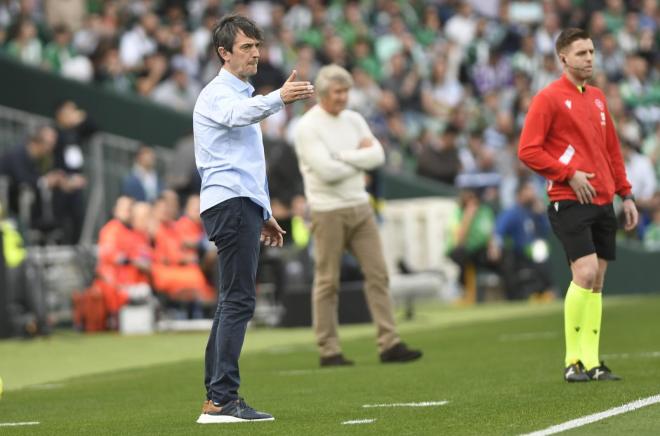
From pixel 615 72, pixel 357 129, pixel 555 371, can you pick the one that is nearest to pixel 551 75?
pixel 615 72

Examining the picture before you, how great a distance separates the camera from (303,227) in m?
20.8

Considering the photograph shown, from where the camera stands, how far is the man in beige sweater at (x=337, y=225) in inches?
496

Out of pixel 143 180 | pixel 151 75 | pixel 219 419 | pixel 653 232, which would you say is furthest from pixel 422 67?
pixel 219 419

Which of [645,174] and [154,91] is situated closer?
[154,91]

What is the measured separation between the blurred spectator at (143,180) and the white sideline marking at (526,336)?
7.20m

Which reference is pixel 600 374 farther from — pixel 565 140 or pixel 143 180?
pixel 143 180

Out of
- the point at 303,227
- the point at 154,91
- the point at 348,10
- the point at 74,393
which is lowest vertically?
the point at 74,393

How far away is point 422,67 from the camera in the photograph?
28.1m

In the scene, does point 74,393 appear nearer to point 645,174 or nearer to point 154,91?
point 154,91

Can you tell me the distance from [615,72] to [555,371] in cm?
1918

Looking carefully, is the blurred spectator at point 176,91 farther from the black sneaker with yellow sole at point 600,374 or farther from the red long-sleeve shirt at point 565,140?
the black sneaker with yellow sole at point 600,374

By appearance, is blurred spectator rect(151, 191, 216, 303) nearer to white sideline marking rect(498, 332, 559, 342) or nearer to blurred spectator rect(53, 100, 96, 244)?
blurred spectator rect(53, 100, 96, 244)

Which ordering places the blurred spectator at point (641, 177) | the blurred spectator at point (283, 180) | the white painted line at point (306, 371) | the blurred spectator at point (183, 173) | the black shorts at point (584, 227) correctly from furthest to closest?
the blurred spectator at point (641, 177)
the blurred spectator at point (183, 173)
the blurred spectator at point (283, 180)
the white painted line at point (306, 371)
the black shorts at point (584, 227)

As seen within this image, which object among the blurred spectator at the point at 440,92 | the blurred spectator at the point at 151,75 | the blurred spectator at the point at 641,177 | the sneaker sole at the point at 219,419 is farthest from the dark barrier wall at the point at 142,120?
the sneaker sole at the point at 219,419
